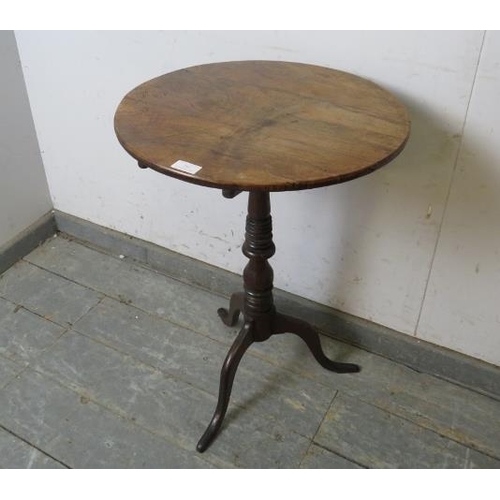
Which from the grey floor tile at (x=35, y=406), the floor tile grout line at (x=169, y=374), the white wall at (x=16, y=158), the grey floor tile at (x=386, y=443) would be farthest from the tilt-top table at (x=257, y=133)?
the white wall at (x=16, y=158)

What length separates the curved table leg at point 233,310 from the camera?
1.84 m

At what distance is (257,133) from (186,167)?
0.21 m

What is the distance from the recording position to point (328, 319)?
1.98 metres

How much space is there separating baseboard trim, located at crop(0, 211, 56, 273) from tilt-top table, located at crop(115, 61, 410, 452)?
116 cm

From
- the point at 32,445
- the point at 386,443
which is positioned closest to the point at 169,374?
the point at 32,445

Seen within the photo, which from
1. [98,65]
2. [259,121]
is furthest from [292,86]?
[98,65]

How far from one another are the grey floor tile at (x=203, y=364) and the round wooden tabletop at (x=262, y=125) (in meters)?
0.90

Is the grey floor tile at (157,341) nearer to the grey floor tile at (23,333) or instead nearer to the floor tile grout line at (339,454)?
the grey floor tile at (23,333)

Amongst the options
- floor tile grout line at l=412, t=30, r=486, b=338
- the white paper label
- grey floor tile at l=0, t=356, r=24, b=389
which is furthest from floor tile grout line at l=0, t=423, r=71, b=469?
floor tile grout line at l=412, t=30, r=486, b=338

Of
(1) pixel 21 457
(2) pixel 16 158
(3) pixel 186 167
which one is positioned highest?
(3) pixel 186 167

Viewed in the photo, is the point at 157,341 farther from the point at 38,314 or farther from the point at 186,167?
the point at 186,167

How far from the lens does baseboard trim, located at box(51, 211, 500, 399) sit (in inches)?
70.5

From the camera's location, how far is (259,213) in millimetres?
1461
